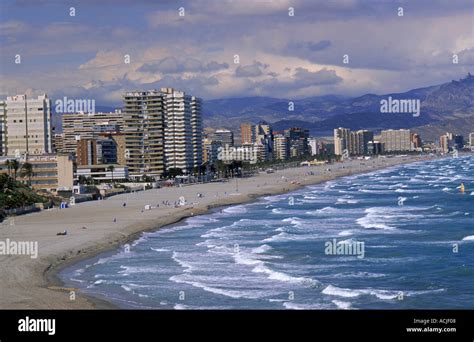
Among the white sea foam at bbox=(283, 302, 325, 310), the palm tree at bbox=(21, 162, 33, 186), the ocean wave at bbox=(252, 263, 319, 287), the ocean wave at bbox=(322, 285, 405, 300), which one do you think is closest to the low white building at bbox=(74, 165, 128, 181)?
the palm tree at bbox=(21, 162, 33, 186)

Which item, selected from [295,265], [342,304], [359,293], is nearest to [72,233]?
[295,265]

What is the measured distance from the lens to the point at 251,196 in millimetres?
74875

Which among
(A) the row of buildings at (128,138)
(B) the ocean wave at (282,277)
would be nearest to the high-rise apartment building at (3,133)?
(A) the row of buildings at (128,138)

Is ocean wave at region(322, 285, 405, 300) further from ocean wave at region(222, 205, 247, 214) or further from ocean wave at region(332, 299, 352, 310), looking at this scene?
ocean wave at region(222, 205, 247, 214)

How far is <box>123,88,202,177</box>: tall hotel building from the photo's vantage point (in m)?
116

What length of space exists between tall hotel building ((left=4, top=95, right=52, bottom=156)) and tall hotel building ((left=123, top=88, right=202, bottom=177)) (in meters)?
11.0

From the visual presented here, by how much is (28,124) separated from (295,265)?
9115 centimetres

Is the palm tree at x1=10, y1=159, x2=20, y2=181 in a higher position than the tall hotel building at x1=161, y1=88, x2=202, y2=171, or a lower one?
lower

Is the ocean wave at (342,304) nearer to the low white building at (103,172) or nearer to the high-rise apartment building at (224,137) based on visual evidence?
the low white building at (103,172)

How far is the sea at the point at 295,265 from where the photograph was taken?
22.1 metres

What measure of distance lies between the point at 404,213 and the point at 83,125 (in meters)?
116

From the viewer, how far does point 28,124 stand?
11475 cm

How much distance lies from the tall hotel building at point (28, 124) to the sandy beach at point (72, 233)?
127 ft

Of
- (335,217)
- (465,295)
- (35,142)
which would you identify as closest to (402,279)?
(465,295)
